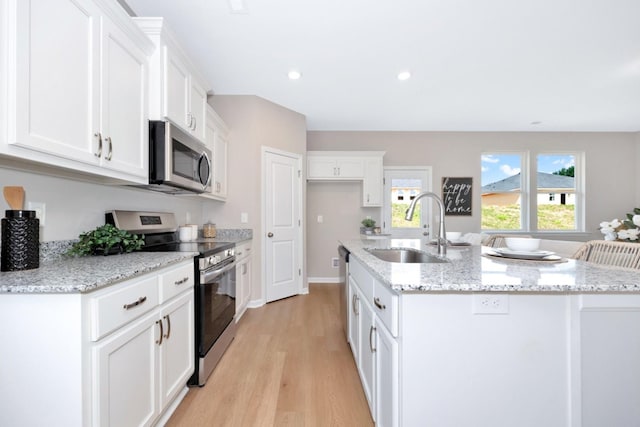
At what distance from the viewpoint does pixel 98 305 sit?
988 millimetres

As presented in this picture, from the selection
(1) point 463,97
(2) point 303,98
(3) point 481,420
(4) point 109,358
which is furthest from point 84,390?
(1) point 463,97

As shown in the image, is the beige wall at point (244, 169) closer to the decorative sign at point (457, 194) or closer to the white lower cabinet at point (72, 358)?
the white lower cabinet at point (72, 358)

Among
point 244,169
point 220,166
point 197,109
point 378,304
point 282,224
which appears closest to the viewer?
point 378,304

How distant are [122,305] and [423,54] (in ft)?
9.82

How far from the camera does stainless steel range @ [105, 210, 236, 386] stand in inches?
70.2

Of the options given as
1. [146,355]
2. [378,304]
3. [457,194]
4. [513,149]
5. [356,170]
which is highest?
[513,149]

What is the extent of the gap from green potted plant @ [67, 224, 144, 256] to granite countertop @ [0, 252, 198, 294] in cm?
5

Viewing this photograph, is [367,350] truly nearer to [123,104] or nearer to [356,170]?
[123,104]

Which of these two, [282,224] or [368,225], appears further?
[368,225]

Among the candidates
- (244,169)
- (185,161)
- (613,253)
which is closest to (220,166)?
(244,169)

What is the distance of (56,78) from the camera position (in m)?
1.09

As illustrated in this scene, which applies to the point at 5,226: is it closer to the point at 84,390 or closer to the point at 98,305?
the point at 98,305

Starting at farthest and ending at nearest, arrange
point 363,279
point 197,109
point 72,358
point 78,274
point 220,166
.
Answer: point 220,166, point 197,109, point 363,279, point 78,274, point 72,358

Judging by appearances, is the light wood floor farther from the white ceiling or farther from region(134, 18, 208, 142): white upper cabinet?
the white ceiling
